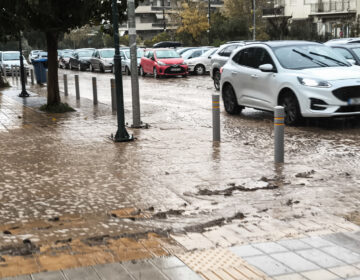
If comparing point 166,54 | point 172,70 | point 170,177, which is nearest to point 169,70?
point 172,70

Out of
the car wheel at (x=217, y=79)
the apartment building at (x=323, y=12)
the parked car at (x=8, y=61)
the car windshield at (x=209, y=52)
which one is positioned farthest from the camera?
the apartment building at (x=323, y=12)

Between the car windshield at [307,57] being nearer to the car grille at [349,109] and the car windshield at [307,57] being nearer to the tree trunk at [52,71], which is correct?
the car grille at [349,109]

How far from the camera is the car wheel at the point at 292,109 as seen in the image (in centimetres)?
1205

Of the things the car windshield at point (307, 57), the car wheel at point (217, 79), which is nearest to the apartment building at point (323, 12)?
the car wheel at point (217, 79)

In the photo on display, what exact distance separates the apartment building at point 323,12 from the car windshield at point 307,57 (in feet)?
128

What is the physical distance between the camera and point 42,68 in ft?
98.6

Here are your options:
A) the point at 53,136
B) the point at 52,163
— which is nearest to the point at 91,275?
the point at 52,163

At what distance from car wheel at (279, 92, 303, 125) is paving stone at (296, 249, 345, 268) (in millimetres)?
7299

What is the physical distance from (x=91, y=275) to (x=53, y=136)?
7905 millimetres

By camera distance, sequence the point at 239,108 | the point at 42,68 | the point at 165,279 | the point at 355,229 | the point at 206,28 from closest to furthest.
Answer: the point at 165,279 < the point at 355,229 < the point at 239,108 < the point at 42,68 < the point at 206,28

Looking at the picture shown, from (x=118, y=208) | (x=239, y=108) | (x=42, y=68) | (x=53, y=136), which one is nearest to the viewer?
(x=118, y=208)

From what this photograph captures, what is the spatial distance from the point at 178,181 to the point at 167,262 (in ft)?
10.0

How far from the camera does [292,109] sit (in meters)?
12.2

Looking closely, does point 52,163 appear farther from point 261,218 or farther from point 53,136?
point 261,218
